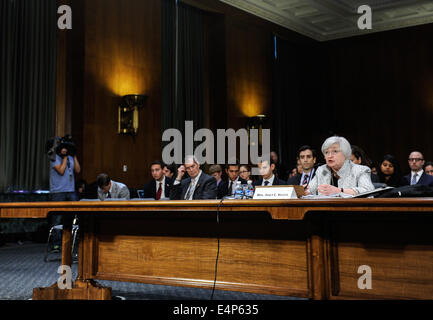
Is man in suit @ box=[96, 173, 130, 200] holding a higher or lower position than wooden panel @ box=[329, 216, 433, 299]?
higher

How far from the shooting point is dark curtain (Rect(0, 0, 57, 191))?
6.21 metres

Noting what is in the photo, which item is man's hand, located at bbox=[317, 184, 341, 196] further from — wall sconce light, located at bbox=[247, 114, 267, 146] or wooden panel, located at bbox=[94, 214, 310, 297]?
wall sconce light, located at bbox=[247, 114, 267, 146]

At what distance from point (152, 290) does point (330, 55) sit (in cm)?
881

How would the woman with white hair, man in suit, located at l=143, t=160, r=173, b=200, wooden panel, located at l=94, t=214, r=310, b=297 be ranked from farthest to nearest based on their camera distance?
man in suit, located at l=143, t=160, r=173, b=200 → the woman with white hair → wooden panel, located at l=94, t=214, r=310, b=297

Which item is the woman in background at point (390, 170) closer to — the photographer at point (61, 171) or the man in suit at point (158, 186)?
the man in suit at point (158, 186)

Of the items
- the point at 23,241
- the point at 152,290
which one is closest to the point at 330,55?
the point at 23,241

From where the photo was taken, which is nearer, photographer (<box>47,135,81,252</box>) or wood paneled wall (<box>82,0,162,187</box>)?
photographer (<box>47,135,81,252</box>)

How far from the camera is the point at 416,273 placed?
1857 mm

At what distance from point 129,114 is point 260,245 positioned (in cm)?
533

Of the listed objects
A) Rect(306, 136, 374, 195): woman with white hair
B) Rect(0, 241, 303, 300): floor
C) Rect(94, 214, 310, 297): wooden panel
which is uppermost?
Rect(306, 136, 374, 195): woman with white hair

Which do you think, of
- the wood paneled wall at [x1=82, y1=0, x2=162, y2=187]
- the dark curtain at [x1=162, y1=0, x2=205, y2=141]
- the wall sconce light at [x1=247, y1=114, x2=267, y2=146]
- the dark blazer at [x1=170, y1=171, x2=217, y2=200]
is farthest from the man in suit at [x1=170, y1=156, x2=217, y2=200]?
the wall sconce light at [x1=247, y1=114, x2=267, y2=146]

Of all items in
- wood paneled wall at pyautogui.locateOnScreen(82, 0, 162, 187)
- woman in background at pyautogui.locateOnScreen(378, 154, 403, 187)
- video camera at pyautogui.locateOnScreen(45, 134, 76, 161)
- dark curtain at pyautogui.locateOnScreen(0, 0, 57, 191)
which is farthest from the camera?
wood paneled wall at pyautogui.locateOnScreen(82, 0, 162, 187)

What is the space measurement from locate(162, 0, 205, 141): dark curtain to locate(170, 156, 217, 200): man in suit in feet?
11.9
